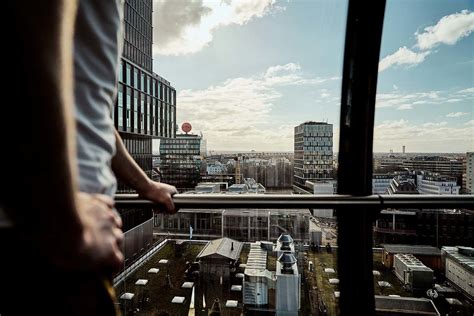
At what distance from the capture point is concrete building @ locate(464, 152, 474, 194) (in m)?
1.67

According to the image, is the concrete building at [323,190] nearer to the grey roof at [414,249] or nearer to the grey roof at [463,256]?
the grey roof at [414,249]

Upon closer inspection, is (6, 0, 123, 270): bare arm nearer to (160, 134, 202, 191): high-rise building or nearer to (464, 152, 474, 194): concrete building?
(160, 134, 202, 191): high-rise building

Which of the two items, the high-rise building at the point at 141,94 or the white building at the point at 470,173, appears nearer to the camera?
the white building at the point at 470,173

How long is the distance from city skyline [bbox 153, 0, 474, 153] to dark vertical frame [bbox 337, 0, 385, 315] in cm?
14

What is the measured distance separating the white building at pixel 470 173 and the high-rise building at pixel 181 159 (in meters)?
1.53

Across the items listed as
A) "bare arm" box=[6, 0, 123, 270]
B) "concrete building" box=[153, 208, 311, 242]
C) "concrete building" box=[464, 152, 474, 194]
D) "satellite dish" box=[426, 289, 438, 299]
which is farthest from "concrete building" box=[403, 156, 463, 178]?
"bare arm" box=[6, 0, 123, 270]

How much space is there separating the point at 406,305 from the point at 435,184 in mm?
702

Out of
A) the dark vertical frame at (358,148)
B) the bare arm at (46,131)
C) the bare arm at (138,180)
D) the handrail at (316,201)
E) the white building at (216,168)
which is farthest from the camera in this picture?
the white building at (216,168)

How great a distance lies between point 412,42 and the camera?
188cm

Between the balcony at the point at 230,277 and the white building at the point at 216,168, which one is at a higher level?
the white building at the point at 216,168

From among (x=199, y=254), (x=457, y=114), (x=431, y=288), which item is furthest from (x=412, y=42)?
(x=199, y=254)

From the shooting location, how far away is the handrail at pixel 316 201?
4.71 feet

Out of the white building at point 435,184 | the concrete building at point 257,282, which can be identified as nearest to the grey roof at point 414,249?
the white building at point 435,184

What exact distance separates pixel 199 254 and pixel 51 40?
1.60 metres
